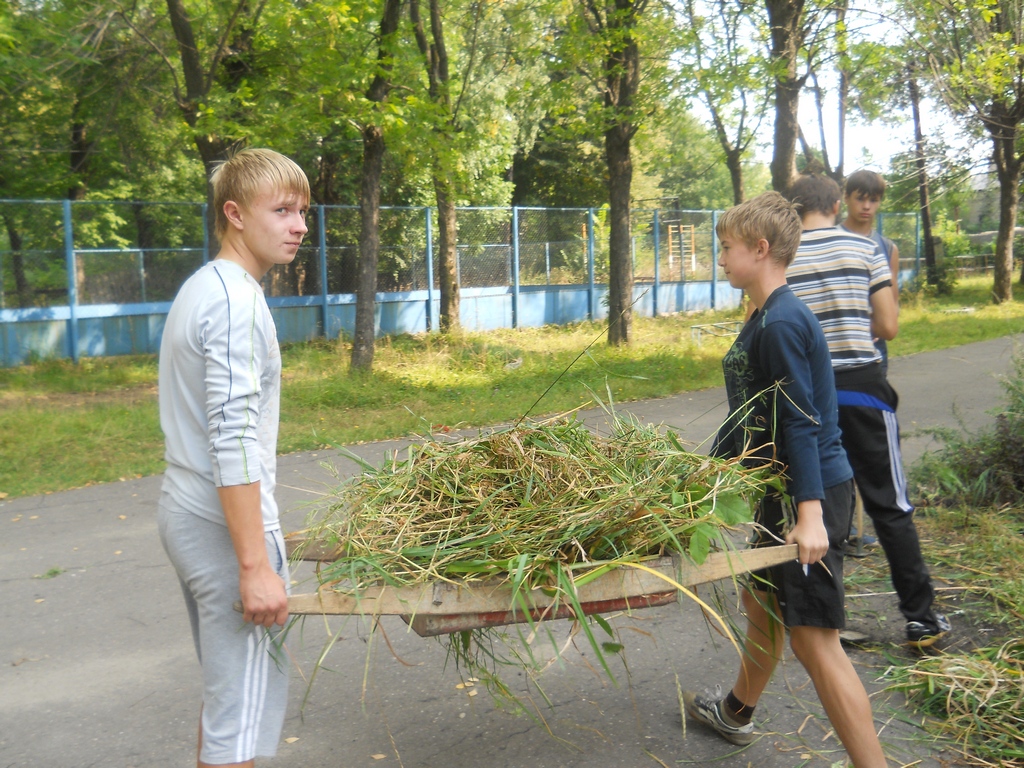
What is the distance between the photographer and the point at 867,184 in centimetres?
469

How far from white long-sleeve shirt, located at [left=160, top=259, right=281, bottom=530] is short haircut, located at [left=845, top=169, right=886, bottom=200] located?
136 inches

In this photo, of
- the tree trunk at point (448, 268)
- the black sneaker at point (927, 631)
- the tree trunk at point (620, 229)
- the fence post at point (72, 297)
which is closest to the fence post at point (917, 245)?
the tree trunk at point (448, 268)

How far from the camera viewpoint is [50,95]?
690 inches

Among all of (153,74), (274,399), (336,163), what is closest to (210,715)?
(274,399)

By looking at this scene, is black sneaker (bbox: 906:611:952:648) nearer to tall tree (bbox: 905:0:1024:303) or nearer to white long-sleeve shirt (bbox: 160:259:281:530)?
white long-sleeve shirt (bbox: 160:259:281:530)

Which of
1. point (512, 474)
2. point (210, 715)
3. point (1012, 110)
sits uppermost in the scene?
point (1012, 110)

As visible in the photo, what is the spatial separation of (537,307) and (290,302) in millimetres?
6080

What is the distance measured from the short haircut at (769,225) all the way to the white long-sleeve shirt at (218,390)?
151 centimetres

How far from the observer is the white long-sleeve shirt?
7.16 feet

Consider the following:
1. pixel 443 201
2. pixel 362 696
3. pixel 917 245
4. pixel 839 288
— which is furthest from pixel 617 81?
pixel 917 245

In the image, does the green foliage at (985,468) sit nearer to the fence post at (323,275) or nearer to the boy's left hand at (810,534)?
the boy's left hand at (810,534)

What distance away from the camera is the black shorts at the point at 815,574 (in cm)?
282

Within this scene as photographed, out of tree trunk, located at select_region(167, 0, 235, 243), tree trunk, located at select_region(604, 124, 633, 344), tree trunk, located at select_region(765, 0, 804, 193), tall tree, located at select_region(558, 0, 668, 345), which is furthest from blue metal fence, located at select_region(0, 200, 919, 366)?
tree trunk, located at select_region(765, 0, 804, 193)

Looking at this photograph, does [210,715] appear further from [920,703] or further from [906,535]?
[906,535]
